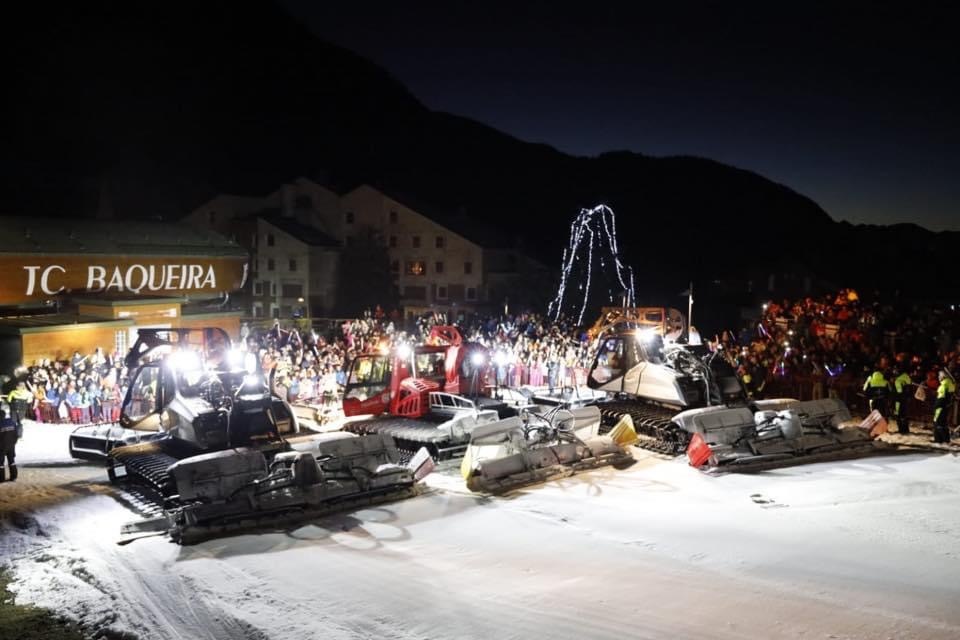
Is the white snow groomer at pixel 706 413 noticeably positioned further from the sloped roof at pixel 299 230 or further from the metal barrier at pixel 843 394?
the sloped roof at pixel 299 230

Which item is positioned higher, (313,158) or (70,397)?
(313,158)

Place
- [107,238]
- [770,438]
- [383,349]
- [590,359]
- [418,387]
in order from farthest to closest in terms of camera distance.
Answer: [107,238]
[590,359]
[383,349]
[418,387]
[770,438]

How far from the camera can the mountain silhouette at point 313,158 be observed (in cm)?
6512

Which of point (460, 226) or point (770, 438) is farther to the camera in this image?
point (460, 226)

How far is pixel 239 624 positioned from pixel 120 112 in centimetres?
14454

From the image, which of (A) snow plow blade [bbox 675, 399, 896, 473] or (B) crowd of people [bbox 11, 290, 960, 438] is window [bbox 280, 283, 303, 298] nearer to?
(B) crowd of people [bbox 11, 290, 960, 438]

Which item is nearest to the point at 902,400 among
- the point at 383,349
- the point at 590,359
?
the point at 590,359

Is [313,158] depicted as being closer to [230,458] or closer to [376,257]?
[376,257]

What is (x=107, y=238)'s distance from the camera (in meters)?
31.6

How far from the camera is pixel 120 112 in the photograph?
133 m

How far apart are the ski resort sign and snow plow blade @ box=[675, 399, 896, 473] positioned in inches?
957

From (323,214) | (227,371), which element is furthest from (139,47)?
(227,371)

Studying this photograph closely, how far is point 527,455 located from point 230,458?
4.84 meters

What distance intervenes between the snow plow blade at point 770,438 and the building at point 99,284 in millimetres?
21074
